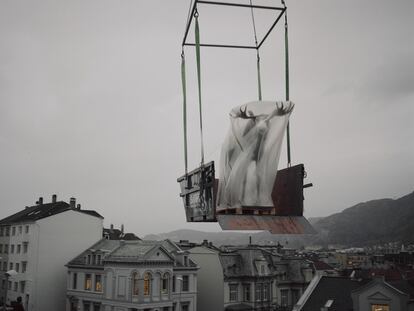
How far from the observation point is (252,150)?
21.2 ft

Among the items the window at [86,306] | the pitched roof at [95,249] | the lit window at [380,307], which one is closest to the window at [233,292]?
the pitched roof at [95,249]

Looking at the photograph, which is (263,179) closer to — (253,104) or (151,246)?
(253,104)

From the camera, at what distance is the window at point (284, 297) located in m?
47.8

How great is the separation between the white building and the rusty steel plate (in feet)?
129

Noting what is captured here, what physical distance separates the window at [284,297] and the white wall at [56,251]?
65.2 feet

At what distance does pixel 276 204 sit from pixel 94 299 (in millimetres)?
35178

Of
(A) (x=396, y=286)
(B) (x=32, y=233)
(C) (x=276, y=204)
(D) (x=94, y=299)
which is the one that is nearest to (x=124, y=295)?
(D) (x=94, y=299)

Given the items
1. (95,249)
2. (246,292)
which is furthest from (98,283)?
(246,292)

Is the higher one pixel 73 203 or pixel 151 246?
pixel 73 203

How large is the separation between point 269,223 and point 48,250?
3945 cm

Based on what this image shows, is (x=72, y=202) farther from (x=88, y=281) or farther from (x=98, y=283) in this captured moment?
(x=98, y=283)

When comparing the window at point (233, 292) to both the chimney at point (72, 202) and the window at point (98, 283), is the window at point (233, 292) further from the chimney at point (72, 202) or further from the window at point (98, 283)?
the chimney at point (72, 202)

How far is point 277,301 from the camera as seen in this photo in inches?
1847

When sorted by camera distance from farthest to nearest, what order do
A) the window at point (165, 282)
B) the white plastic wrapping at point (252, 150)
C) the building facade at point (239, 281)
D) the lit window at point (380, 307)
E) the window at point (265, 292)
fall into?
the window at point (265, 292), the building facade at point (239, 281), the window at point (165, 282), the lit window at point (380, 307), the white plastic wrapping at point (252, 150)
